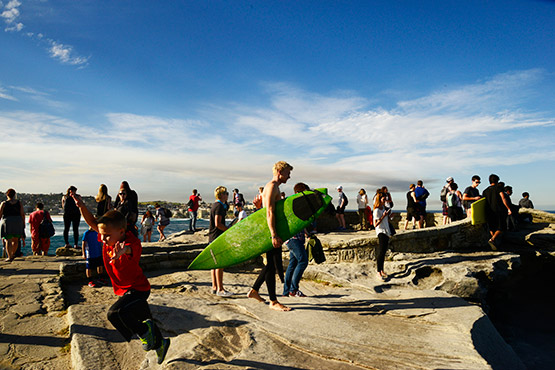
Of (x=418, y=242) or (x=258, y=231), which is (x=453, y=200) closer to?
(x=418, y=242)

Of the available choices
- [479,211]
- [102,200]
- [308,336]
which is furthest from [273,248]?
[479,211]

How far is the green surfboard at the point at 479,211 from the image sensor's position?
25.6 ft

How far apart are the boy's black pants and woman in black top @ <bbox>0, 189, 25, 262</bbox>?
7.10 metres

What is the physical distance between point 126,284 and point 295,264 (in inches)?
101

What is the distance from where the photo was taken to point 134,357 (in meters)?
3.08

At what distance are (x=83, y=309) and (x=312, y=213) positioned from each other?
120 inches

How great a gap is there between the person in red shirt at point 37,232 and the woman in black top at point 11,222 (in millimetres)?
1566

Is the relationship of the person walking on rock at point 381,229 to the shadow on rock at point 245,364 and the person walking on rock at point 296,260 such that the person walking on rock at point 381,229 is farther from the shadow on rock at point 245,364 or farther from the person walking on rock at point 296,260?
the shadow on rock at point 245,364

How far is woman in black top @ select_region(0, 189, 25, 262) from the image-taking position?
795 centimetres

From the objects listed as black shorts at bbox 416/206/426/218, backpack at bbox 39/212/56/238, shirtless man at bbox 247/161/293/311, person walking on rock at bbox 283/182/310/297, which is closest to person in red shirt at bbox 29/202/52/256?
backpack at bbox 39/212/56/238

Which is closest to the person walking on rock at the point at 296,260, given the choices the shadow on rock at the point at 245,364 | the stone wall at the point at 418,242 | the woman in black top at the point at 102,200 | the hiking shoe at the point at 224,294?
the hiking shoe at the point at 224,294

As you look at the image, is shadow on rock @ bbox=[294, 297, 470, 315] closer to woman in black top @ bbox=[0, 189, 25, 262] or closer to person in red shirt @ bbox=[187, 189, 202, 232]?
woman in black top @ bbox=[0, 189, 25, 262]

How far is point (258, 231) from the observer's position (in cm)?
469

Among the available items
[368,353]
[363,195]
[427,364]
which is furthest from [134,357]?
[363,195]
